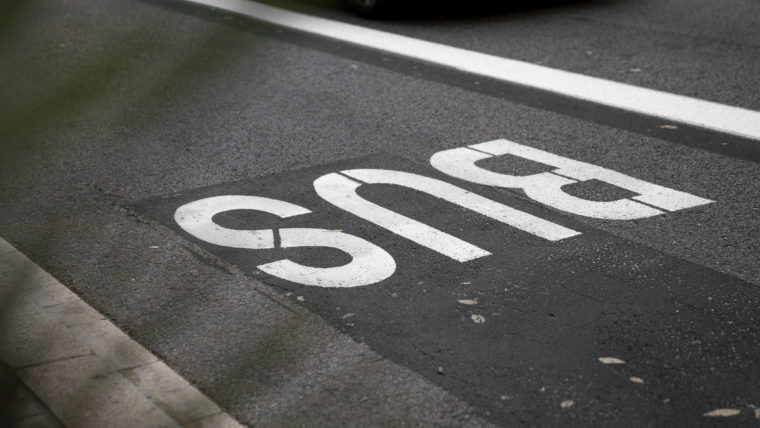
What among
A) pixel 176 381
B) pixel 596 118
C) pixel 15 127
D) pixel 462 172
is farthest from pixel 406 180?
pixel 15 127

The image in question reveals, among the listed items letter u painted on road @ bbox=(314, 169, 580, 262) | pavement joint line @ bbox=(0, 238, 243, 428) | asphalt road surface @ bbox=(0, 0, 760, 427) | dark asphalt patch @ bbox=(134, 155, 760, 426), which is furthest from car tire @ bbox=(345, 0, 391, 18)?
pavement joint line @ bbox=(0, 238, 243, 428)

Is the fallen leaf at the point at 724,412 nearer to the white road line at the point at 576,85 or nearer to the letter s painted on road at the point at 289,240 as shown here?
the letter s painted on road at the point at 289,240

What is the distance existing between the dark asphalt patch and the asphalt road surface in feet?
0.04

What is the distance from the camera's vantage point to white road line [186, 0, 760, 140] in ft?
19.8

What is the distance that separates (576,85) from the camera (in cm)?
691

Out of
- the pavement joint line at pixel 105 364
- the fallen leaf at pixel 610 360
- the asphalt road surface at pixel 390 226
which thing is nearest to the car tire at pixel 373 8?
the asphalt road surface at pixel 390 226

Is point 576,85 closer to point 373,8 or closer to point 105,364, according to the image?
point 373,8

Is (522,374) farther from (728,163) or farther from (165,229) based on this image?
(728,163)

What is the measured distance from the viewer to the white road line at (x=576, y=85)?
6.04 meters

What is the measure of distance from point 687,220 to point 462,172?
4.44 feet

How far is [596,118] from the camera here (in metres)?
6.13

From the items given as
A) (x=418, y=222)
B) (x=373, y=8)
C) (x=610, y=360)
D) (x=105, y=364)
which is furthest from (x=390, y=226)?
(x=373, y=8)

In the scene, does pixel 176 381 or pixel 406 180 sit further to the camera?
pixel 406 180

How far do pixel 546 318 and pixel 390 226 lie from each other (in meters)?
1.19
